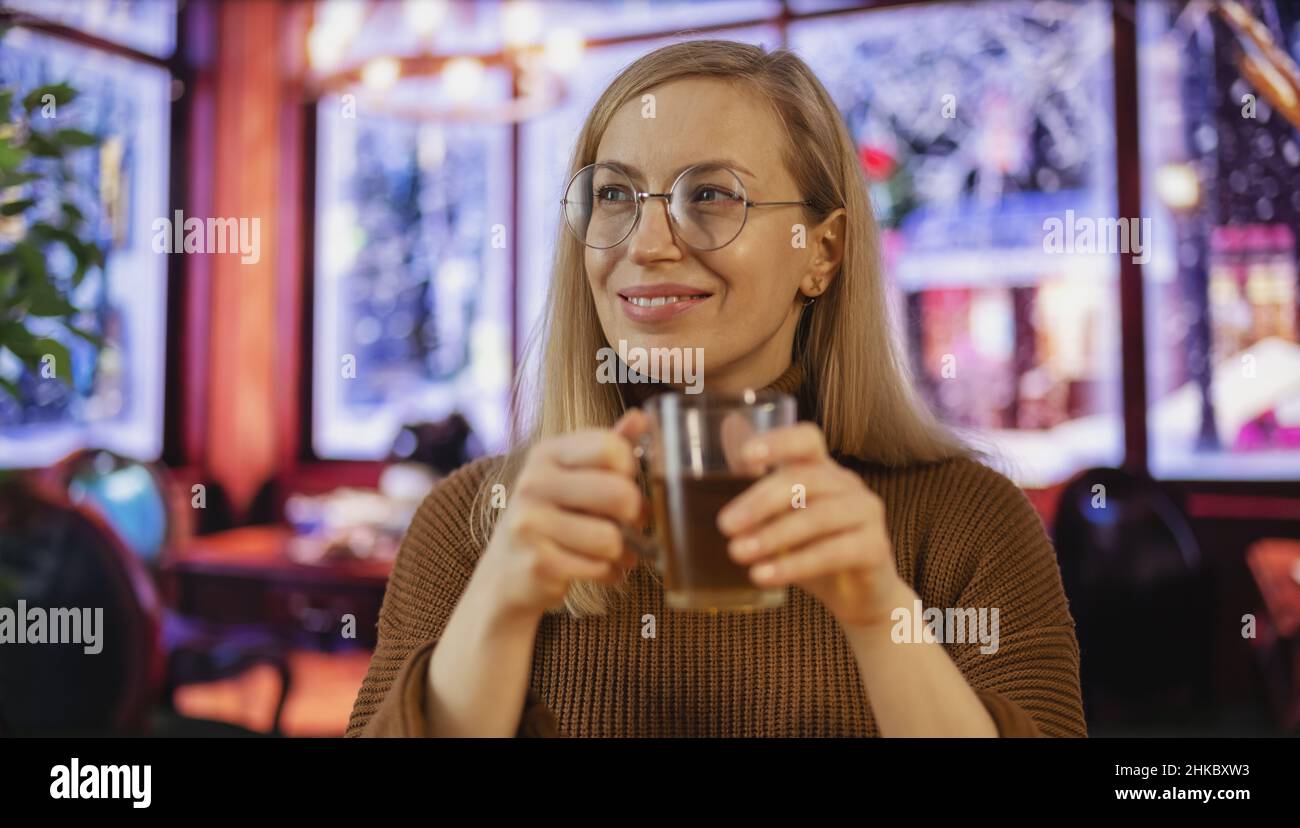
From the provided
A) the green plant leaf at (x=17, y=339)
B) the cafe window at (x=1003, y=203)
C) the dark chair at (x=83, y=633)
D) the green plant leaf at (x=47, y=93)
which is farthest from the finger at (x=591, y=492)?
the cafe window at (x=1003, y=203)

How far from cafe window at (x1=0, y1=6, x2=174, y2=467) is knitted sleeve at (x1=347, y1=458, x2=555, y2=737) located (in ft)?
13.5

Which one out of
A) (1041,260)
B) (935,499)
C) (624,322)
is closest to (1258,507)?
(1041,260)

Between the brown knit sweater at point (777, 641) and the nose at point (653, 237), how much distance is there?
1.25 ft

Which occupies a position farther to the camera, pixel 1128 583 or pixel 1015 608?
pixel 1128 583

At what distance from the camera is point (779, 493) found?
30.5 inches

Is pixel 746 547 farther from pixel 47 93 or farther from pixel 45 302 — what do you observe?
pixel 47 93

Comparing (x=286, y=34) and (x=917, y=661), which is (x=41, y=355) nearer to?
(x=917, y=661)

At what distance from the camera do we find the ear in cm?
133

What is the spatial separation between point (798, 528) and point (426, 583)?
63 centimetres

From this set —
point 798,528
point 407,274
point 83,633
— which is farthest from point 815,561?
point 407,274

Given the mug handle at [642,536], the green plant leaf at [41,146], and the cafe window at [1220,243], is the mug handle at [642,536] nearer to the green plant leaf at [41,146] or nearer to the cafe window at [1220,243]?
the green plant leaf at [41,146]

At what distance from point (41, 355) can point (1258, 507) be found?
4.69 m

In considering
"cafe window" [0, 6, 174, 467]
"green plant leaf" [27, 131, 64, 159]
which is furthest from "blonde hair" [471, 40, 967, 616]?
"cafe window" [0, 6, 174, 467]
